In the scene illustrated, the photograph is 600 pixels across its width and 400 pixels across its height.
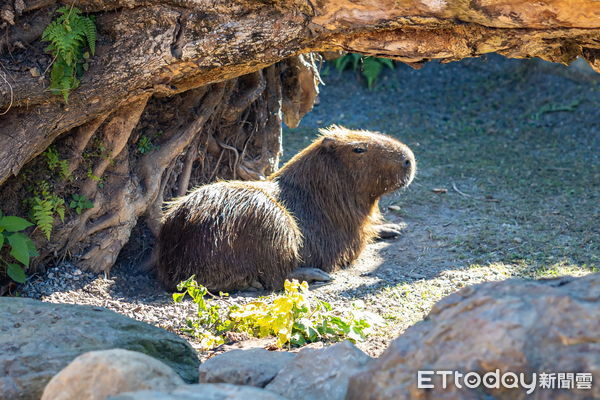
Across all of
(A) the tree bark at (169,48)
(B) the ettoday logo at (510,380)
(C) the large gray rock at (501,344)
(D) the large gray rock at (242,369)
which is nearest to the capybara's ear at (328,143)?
(A) the tree bark at (169,48)

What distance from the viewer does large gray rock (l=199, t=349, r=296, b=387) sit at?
11.2 feet

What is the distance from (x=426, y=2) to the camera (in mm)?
4574

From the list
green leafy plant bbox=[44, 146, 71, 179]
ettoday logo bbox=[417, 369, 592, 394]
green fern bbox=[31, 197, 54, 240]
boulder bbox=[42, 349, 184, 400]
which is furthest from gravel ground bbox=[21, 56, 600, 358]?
boulder bbox=[42, 349, 184, 400]

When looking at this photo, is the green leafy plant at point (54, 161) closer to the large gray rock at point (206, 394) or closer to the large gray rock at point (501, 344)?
the large gray rock at point (206, 394)

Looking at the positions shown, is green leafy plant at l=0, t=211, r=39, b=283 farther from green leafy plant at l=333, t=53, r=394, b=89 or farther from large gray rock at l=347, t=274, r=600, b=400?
green leafy plant at l=333, t=53, r=394, b=89

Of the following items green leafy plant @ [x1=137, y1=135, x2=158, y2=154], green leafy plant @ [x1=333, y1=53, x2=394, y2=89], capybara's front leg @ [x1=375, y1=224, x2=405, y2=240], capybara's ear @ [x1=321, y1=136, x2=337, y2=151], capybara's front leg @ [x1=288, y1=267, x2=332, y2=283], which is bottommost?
capybara's front leg @ [x1=288, y1=267, x2=332, y2=283]

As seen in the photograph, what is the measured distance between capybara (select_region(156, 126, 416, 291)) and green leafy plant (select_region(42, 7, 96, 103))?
158 centimetres

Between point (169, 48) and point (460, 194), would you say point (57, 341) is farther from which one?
point (460, 194)

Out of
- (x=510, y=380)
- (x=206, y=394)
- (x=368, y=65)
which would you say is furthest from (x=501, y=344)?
(x=368, y=65)

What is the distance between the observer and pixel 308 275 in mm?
6398

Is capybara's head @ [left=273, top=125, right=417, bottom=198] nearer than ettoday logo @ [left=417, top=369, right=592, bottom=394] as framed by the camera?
No

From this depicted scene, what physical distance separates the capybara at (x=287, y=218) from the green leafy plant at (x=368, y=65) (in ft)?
15.8

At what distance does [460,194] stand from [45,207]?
4669 millimetres

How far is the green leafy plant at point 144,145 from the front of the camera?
20.7 ft
